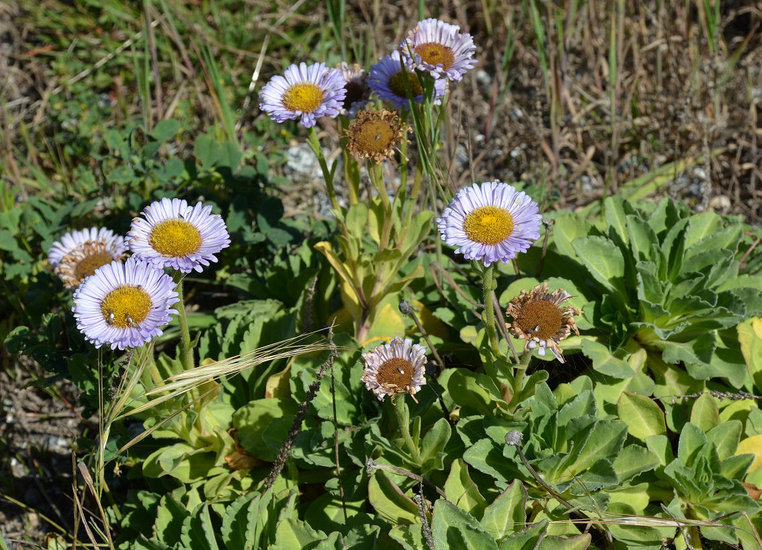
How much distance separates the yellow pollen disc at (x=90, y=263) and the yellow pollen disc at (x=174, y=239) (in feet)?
2.01

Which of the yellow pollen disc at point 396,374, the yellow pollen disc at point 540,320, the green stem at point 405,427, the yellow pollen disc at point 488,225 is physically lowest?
the green stem at point 405,427

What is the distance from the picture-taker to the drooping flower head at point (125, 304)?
6.42 ft

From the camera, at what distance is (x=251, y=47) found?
15.3 ft

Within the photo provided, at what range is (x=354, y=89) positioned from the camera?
8.38 ft

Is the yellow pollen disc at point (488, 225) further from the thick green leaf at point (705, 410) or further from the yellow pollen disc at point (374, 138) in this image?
the thick green leaf at point (705, 410)

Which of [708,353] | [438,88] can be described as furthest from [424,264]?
[708,353]

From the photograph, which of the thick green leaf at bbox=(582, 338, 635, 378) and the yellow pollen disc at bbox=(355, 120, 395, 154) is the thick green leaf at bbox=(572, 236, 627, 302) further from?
the yellow pollen disc at bbox=(355, 120, 395, 154)

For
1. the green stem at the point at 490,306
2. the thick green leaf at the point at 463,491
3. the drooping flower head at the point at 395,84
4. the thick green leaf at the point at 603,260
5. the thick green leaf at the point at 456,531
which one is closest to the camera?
the thick green leaf at the point at 456,531

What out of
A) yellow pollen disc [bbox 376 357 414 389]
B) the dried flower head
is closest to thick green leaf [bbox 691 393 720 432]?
yellow pollen disc [bbox 376 357 414 389]

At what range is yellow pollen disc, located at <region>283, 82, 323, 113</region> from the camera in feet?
7.80

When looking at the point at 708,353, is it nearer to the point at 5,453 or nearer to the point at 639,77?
the point at 639,77

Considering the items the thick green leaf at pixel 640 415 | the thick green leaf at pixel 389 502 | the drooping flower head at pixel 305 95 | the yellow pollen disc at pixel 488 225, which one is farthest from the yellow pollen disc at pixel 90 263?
the thick green leaf at pixel 640 415

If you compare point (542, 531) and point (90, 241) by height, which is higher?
point (90, 241)

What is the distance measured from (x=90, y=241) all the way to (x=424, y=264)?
1309 millimetres
